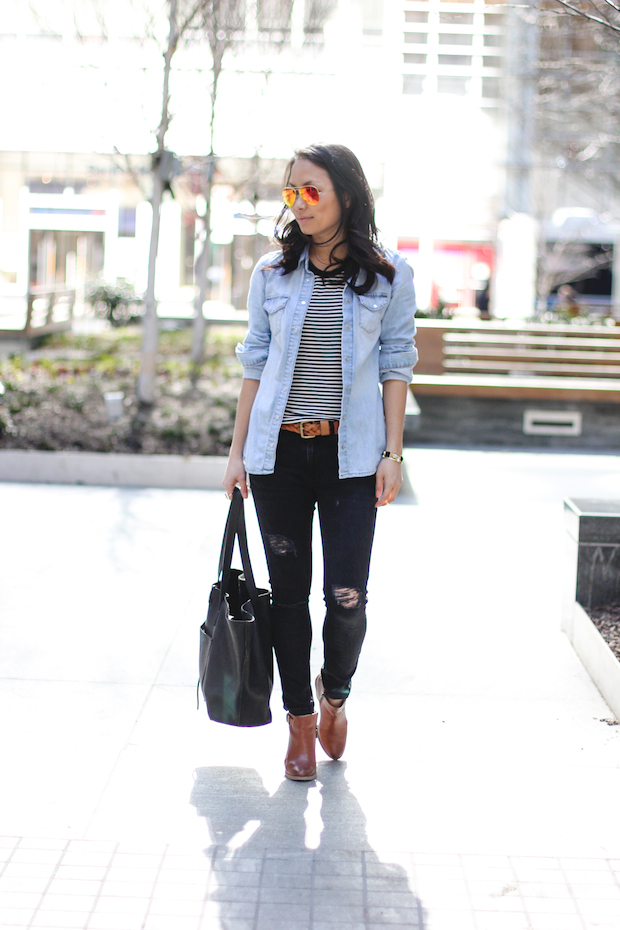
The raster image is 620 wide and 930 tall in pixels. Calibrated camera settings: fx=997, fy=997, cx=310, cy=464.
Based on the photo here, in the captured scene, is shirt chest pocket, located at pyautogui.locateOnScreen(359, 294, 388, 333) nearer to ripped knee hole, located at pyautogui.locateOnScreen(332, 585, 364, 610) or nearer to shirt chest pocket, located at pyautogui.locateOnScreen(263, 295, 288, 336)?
shirt chest pocket, located at pyautogui.locateOnScreen(263, 295, 288, 336)

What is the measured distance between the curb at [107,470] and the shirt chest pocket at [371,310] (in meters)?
5.00

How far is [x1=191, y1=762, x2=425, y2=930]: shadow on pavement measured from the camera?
7.75 feet

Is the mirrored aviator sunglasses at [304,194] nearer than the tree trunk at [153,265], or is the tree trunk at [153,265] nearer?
the mirrored aviator sunglasses at [304,194]

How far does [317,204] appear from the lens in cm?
282

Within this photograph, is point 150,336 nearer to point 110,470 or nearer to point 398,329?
point 110,470

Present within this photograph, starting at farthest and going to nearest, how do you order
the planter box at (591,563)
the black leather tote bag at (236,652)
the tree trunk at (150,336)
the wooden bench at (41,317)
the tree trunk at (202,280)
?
the wooden bench at (41,317) → the tree trunk at (202,280) → the tree trunk at (150,336) → the planter box at (591,563) → the black leather tote bag at (236,652)

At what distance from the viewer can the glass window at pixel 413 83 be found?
33438 mm

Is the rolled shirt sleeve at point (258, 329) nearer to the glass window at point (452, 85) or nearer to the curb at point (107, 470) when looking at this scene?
the curb at point (107, 470)

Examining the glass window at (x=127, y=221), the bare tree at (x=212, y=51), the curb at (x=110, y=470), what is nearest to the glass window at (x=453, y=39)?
the glass window at (x=127, y=221)

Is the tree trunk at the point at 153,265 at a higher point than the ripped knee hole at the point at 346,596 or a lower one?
higher

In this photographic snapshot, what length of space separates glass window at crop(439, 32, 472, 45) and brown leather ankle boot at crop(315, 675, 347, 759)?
34198mm

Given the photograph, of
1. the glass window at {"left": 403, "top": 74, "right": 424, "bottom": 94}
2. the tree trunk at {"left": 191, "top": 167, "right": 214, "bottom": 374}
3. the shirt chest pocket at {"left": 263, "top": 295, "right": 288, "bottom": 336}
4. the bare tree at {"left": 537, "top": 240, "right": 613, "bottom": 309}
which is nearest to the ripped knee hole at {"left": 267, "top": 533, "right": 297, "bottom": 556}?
the shirt chest pocket at {"left": 263, "top": 295, "right": 288, "bottom": 336}

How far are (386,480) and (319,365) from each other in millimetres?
384

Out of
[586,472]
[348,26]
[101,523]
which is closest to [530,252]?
[348,26]
